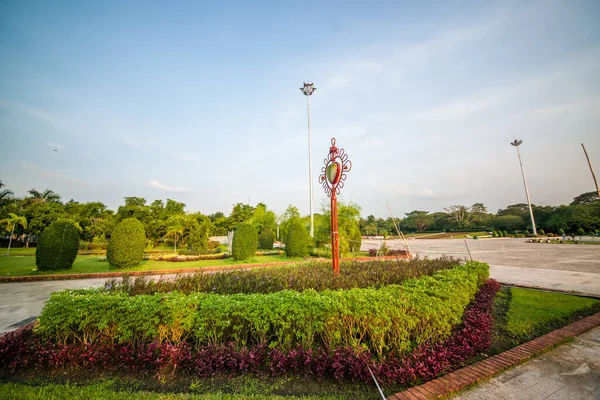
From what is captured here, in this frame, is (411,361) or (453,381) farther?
(411,361)

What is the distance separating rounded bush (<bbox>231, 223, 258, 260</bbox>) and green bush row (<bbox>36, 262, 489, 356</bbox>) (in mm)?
10571

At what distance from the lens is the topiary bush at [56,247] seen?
401 inches

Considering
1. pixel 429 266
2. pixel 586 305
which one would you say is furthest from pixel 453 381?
pixel 586 305

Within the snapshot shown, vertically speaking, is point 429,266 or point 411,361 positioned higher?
point 429,266

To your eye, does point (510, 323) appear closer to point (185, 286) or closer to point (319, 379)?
point (319, 379)

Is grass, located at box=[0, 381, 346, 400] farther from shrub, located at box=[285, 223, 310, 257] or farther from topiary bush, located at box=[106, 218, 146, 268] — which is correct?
shrub, located at box=[285, 223, 310, 257]

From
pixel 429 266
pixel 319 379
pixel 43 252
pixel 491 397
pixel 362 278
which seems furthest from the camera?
pixel 43 252

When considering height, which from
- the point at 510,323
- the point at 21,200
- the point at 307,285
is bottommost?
the point at 510,323

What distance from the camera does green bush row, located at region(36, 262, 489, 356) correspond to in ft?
10.1

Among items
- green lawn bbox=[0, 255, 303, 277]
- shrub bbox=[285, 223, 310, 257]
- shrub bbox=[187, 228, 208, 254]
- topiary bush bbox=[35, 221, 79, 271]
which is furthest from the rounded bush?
topiary bush bbox=[35, 221, 79, 271]

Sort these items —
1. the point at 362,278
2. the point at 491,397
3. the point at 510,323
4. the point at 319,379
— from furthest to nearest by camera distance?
the point at 362,278
the point at 510,323
the point at 319,379
the point at 491,397

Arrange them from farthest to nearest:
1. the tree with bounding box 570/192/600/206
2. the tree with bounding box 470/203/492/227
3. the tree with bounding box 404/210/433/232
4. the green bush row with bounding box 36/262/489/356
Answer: the tree with bounding box 404/210/433/232
the tree with bounding box 470/203/492/227
the tree with bounding box 570/192/600/206
the green bush row with bounding box 36/262/489/356

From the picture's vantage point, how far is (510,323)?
440 centimetres

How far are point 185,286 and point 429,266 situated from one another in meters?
5.79
